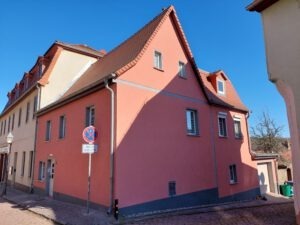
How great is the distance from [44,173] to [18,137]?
23.3 ft

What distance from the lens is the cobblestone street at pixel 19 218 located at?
882 centimetres

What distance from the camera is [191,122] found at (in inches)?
552

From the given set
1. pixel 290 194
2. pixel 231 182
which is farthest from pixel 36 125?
pixel 290 194

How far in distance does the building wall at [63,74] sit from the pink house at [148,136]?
5.20ft

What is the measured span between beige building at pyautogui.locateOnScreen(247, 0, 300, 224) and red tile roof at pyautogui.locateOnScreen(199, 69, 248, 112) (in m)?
8.28

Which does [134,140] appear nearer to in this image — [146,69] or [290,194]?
[146,69]

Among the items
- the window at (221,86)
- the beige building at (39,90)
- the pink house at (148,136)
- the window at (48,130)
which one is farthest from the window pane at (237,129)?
the window at (48,130)

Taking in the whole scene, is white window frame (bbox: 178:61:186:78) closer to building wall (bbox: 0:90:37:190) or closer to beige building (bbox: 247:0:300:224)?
beige building (bbox: 247:0:300:224)

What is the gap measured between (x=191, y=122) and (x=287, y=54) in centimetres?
733

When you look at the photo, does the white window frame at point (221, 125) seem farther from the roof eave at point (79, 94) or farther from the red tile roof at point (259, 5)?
the red tile roof at point (259, 5)

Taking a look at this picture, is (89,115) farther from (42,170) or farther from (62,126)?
(42,170)

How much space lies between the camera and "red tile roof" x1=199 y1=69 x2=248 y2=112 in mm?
16842

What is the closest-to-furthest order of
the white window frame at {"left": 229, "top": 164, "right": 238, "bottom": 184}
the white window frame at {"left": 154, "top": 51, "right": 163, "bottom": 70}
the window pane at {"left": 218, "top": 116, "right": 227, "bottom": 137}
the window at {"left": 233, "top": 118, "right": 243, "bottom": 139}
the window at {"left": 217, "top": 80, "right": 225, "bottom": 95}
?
→ the white window frame at {"left": 154, "top": 51, "right": 163, "bottom": 70}, the white window frame at {"left": 229, "top": 164, "right": 238, "bottom": 184}, the window pane at {"left": 218, "top": 116, "right": 227, "bottom": 137}, the window at {"left": 233, "top": 118, "right": 243, "bottom": 139}, the window at {"left": 217, "top": 80, "right": 225, "bottom": 95}

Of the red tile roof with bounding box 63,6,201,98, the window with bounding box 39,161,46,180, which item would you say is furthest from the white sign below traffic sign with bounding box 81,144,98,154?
the window with bounding box 39,161,46,180
